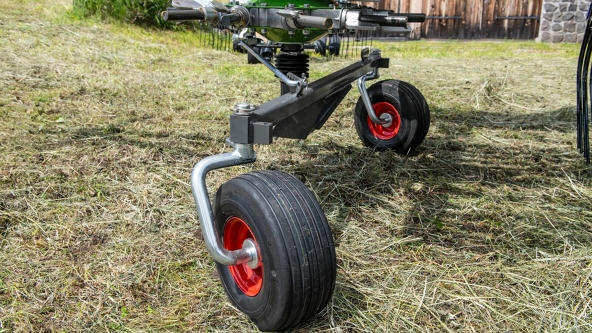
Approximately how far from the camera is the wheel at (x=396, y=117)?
13.7ft

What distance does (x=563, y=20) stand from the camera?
14195mm

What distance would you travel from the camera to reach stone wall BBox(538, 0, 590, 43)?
14.0 m

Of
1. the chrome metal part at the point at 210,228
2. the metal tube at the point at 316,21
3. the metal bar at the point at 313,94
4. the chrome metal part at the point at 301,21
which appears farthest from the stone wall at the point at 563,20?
the chrome metal part at the point at 210,228

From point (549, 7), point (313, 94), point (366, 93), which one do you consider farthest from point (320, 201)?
point (549, 7)

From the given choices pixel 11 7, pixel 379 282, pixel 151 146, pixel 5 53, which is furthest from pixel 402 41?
pixel 379 282

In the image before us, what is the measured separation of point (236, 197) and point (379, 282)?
2.86 feet

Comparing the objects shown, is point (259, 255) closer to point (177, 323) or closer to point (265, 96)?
point (177, 323)

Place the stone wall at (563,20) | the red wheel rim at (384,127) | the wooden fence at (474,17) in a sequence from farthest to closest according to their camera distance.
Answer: the wooden fence at (474,17), the stone wall at (563,20), the red wheel rim at (384,127)

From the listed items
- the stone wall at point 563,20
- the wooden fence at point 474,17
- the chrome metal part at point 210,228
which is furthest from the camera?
the wooden fence at point 474,17

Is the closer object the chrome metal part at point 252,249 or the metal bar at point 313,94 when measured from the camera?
the chrome metal part at point 252,249

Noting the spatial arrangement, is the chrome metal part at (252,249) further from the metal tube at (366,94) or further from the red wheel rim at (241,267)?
the metal tube at (366,94)

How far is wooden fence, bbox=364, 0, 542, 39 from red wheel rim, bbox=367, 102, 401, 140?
1153 cm

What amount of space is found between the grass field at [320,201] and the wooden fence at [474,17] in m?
9.77

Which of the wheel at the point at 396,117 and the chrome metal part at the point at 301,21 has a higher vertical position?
the chrome metal part at the point at 301,21
